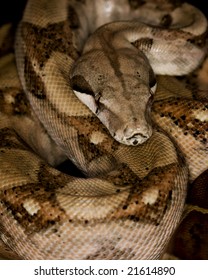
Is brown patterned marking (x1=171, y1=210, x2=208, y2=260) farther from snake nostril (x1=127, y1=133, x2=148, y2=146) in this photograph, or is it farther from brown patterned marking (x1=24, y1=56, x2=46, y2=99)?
brown patterned marking (x1=24, y1=56, x2=46, y2=99)

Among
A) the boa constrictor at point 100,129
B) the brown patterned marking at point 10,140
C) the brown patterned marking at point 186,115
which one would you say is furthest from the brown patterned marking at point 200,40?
the brown patterned marking at point 10,140

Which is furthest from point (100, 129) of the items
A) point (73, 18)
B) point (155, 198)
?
point (73, 18)

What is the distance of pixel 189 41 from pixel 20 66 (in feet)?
4.25

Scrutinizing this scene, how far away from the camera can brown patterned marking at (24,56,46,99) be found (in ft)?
10.8

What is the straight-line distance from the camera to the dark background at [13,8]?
4672 millimetres

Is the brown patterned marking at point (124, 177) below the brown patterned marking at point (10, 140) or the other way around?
the other way around

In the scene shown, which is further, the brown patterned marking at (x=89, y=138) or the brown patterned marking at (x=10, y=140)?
the brown patterned marking at (x=10, y=140)

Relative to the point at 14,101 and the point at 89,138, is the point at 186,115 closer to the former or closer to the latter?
the point at 89,138

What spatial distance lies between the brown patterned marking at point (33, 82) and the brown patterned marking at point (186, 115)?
0.80 metres

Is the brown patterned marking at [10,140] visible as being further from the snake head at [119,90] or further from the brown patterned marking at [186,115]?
the brown patterned marking at [186,115]

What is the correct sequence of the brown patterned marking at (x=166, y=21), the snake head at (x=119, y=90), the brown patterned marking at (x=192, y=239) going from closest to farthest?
the brown patterned marking at (x=192, y=239), the snake head at (x=119, y=90), the brown patterned marking at (x=166, y=21)
